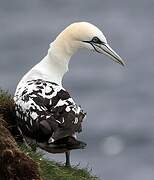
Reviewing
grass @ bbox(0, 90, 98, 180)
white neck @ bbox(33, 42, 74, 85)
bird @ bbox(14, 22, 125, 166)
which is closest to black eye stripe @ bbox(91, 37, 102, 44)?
bird @ bbox(14, 22, 125, 166)

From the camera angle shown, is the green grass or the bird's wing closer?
the green grass

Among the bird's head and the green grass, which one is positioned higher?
the bird's head

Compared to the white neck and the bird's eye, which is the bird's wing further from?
the bird's eye

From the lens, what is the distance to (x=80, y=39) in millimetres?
17859

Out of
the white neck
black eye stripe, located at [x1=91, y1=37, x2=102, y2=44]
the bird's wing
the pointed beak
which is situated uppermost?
black eye stripe, located at [x1=91, y1=37, x2=102, y2=44]

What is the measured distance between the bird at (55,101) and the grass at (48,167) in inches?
5.9

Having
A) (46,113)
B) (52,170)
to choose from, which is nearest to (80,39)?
(46,113)

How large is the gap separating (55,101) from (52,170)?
4.74 feet

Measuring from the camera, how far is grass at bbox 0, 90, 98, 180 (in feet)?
48.6

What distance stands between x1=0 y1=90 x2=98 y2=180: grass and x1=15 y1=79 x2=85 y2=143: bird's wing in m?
0.18

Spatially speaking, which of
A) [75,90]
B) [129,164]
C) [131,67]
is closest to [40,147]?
[129,164]

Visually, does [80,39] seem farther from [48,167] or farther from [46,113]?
[48,167]

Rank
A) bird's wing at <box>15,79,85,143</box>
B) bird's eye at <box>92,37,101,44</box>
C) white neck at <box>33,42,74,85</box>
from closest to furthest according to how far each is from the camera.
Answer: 1. bird's wing at <box>15,79,85,143</box>
2. white neck at <box>33,42,74,85</box>
3. bird's eye at <box>92,37,101,44</box>

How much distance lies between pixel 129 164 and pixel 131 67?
16.7 m
